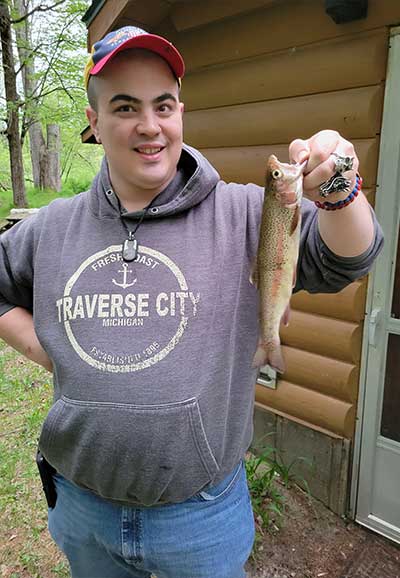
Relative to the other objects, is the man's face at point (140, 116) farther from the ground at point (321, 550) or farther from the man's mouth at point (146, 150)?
the ground at point (321, 550)

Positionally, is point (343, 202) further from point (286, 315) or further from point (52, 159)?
point (52, 159)

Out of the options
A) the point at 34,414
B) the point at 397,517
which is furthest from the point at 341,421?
the point at 34,414

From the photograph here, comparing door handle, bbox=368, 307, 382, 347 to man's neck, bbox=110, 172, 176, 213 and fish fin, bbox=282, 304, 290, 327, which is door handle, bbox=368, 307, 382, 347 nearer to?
fish fin, bbox=282, 304, 290, 327

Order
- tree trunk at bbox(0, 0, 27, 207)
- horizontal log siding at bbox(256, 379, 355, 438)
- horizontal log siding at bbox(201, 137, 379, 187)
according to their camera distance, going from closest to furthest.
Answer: horizontal log siding at bbox(256, 379, 355, 438) → horizontal log siding at bbox(201, 137, 379, 187) → tree trunk at bbox(0, 0, 27, 207)

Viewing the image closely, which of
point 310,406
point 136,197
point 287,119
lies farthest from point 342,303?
point 136,197

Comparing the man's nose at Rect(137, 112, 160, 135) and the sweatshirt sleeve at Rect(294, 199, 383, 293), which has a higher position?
the man's nose at Rect(137, 112, 160, 135)

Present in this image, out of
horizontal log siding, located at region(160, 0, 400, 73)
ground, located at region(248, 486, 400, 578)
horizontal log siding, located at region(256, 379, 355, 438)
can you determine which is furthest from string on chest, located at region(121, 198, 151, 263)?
ground, located at region(248, 486, 400, 578)

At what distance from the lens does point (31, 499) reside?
345cm

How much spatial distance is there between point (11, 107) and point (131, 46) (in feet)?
38.8

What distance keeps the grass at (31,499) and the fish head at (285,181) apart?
2565 millimetres

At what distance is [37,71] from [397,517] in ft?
49.0

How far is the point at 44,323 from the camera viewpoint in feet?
4.73

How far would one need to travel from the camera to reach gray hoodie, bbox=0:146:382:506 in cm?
129

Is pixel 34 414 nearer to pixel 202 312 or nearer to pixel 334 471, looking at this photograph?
pixel 334 471
